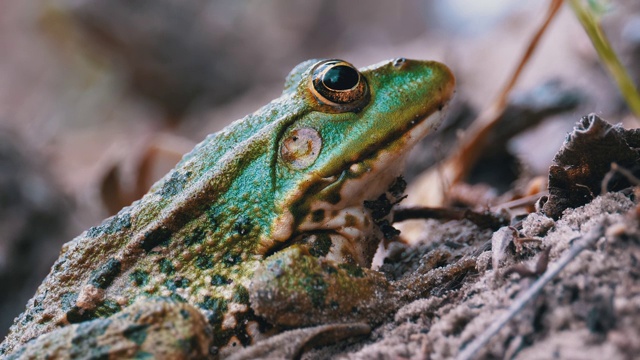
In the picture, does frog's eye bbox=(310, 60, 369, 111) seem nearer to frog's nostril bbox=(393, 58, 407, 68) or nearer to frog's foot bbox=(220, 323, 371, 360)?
frog's nostril bbox=(393, 58, 407, 68)

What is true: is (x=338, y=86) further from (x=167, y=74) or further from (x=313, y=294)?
(x=167, y=74)

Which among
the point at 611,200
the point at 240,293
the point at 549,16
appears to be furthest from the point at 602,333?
the point at 549,16

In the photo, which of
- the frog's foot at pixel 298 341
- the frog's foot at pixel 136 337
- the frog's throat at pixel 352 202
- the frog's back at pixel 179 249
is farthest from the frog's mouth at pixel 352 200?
the frog's foot at pixel 136 337

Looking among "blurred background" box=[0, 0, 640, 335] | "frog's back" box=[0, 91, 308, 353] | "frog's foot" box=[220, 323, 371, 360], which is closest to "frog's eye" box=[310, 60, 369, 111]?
"frog's back" box=[0, 91, 308, 353]

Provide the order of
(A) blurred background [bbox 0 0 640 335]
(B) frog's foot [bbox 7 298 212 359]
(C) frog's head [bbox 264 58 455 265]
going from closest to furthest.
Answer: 1. (B) frog's foot [bbox 7 298 212 359]
2. (C) frog's head [bbox 264 58 455 265]
3. (A) blurred background [bbox 0 0 640 335]

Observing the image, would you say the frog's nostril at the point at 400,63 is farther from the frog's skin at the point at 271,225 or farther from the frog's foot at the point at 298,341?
the frog's foot at the point at 298,341

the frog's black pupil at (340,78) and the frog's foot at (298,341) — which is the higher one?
the frog's black pupil at (340,78)
